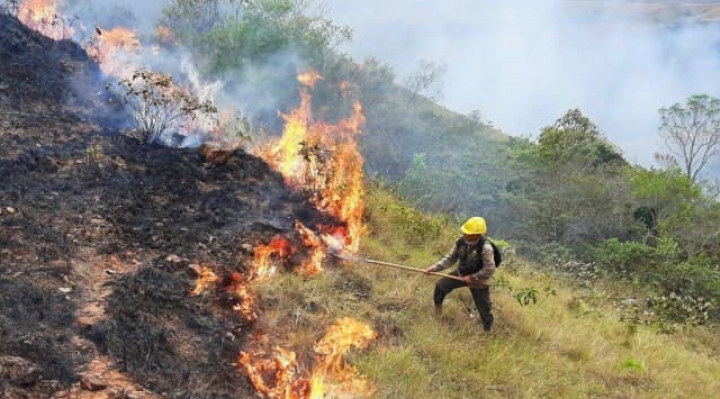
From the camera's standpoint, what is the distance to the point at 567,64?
6294cm

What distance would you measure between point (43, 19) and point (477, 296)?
10236 millimetres

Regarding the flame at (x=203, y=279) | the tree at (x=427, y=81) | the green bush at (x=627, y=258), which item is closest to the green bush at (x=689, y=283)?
the green bush at (x=627, y=258)

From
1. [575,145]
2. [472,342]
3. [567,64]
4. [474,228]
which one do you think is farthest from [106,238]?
[567,64]

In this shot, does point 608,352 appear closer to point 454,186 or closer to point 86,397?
point 86,397

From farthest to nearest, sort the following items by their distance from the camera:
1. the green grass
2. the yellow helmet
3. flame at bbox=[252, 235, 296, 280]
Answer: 1. flame at bbox=[252, 235, 296, 280]
2. the yellow helmet
3. the green grass

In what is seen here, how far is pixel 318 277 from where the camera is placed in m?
6.27

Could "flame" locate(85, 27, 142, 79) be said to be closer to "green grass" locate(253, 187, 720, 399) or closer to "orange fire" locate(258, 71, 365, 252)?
"orange fire" locate(258, 71, 365, 252)

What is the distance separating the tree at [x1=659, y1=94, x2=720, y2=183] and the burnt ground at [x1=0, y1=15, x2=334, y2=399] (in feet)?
86.4

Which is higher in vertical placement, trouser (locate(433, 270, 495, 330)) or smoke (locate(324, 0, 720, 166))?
smoke (locate(324, 0, 720, 166))

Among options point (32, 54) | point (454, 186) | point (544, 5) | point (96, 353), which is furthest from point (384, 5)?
point (544, 5)

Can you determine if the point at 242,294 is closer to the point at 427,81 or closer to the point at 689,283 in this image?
the point at 689,283

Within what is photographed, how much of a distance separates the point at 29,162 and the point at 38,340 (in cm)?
358

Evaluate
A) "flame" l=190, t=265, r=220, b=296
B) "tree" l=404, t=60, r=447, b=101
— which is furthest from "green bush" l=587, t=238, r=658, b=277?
"tree" l=404, t=60, r=447, b=101

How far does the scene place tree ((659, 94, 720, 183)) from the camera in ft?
87.9
